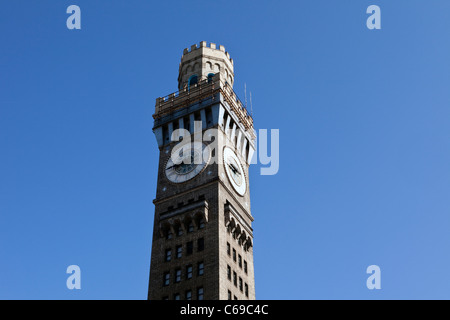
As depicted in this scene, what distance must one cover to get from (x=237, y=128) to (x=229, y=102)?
4.04 meters

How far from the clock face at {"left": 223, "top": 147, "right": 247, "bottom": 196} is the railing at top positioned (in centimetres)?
808

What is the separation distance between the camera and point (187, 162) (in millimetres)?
85625

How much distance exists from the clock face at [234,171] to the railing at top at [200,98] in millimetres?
8085

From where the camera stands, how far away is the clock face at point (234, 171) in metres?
85.9

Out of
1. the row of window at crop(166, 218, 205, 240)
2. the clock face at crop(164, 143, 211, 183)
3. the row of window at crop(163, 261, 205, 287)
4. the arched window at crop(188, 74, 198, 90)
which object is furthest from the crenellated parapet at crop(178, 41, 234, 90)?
the row of window at crop(163, 261, 205, 287)

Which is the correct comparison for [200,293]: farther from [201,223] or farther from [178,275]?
[201,223]

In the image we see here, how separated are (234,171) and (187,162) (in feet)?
22.8

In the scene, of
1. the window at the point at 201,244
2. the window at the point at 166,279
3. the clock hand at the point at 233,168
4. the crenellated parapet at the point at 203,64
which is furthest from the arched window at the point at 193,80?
the window at the point at 166,279

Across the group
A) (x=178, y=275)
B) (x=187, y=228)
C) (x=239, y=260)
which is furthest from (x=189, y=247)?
(x=239, y=260)

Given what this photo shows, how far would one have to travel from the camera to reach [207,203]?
80.2 meters

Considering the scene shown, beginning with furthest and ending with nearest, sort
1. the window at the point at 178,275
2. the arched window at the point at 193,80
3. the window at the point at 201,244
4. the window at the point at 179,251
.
A: the arched window at the point at 193,80 → the window at the point at 179,251 → the window at the point at 201,244 → the window at the point at 178,275

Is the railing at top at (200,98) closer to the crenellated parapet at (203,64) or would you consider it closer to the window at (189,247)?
the crenellated parapet at (203,64)

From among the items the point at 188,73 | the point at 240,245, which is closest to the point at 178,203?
the point at 240,245
